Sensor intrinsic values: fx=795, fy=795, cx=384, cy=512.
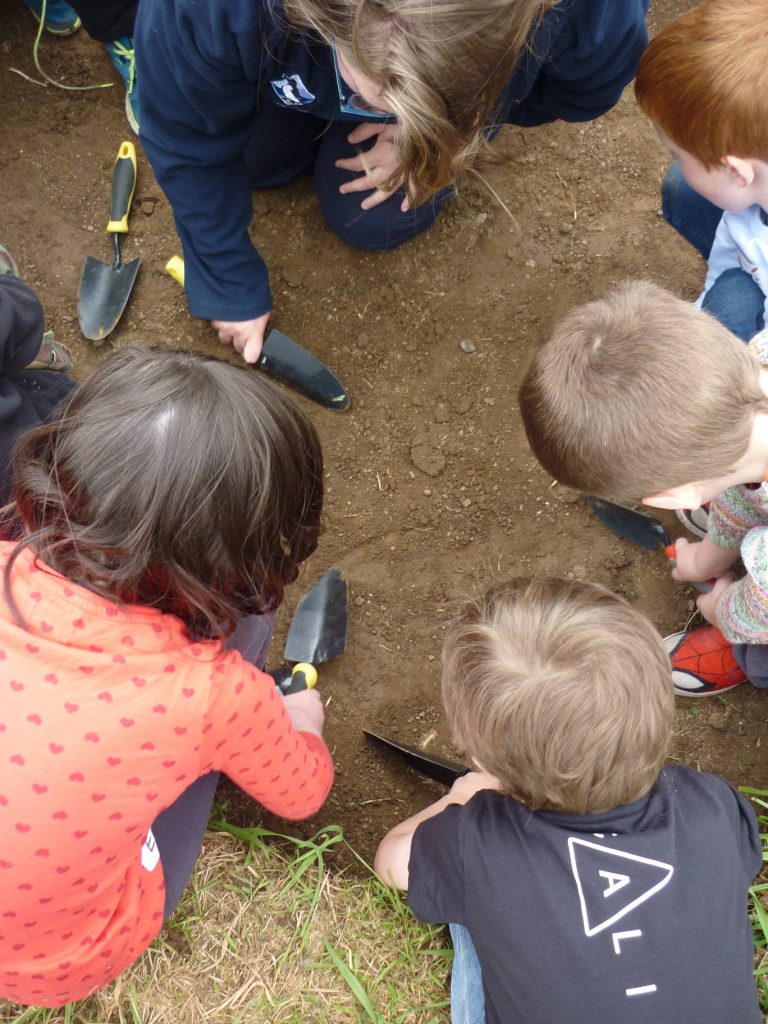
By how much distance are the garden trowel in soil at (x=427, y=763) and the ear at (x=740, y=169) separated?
4.19 feet

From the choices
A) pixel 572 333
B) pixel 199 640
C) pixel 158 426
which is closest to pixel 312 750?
pixel 199 640

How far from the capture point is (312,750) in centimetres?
148

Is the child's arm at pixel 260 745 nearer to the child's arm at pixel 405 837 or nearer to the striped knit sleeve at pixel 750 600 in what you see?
the child's arm at pixel 405 837

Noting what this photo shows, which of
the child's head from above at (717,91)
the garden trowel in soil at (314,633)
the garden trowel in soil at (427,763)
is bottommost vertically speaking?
the garden trowel in soil at (427,763)

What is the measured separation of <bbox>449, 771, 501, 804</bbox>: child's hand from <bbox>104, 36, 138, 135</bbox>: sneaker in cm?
184

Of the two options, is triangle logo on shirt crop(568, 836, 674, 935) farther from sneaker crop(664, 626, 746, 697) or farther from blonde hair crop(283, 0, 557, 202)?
blonde hair crop(283, 0, 557, 202)

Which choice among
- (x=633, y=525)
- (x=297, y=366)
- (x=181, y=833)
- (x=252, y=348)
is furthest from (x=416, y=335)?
(x=181, y=833)

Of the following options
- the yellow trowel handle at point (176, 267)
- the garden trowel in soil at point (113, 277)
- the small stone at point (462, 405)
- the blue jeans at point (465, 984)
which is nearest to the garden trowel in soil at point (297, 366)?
the yellow trowel handle at point (176, 267)

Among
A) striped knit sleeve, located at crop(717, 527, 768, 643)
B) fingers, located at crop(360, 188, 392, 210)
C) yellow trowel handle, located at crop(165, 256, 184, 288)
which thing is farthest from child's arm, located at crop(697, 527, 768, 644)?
yellow trowel handle, located at crop(165, 256, 184, 288)

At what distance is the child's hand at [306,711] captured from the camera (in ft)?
5.36

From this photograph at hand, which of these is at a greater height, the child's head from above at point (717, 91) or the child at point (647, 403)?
the child's head from above at point (717, 91)

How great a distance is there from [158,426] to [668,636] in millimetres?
1390

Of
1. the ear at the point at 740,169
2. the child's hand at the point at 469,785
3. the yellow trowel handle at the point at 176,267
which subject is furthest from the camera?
the yellow trowel handle at the point at 176,267

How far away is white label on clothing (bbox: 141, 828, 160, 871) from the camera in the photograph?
4.30 ft
